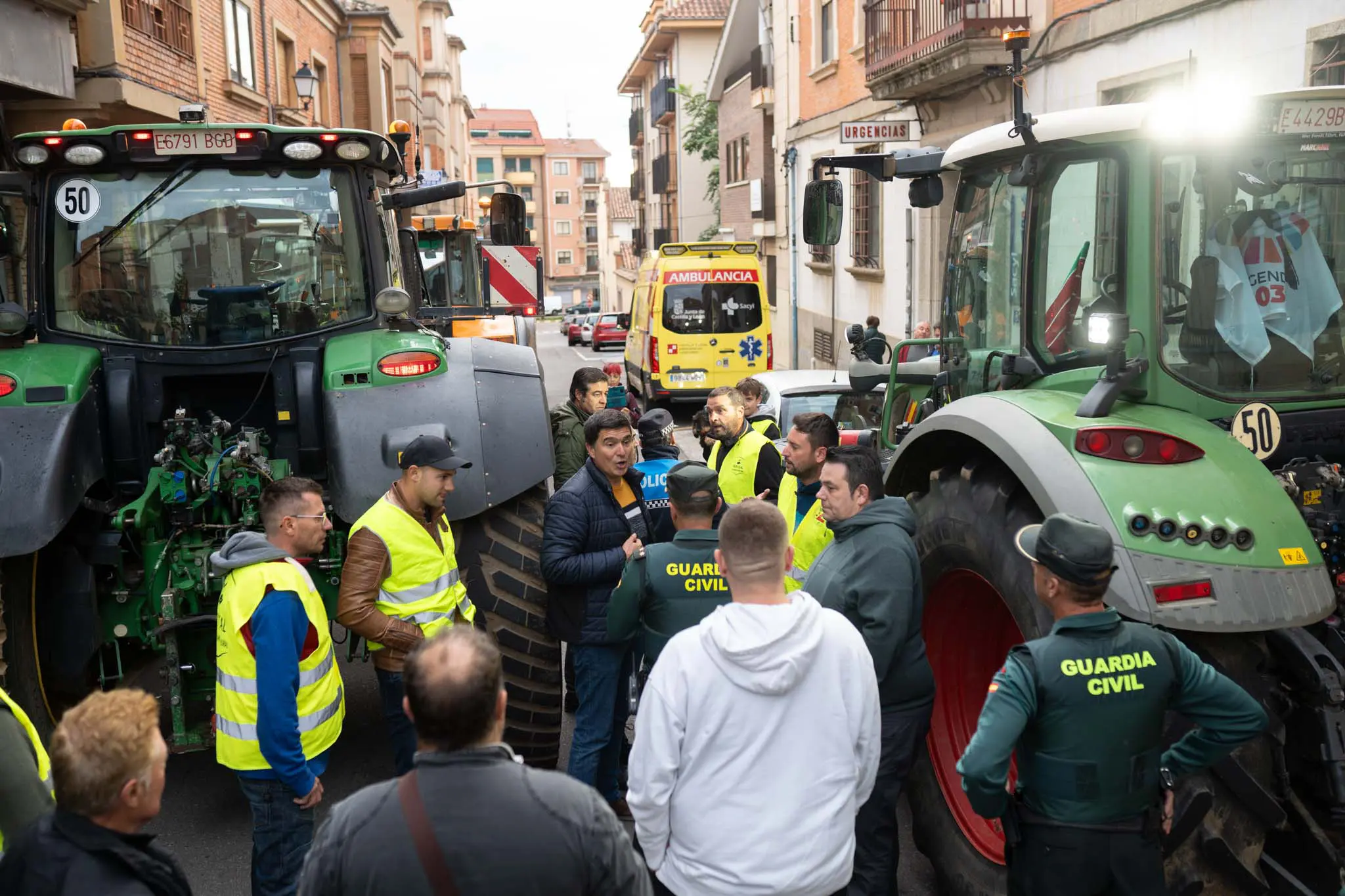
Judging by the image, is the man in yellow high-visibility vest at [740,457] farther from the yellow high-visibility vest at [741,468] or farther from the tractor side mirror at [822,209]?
the tractor side mirror at [822,209]

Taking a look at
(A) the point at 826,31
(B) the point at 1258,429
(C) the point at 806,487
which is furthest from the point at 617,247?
(B) the point at 1258,429

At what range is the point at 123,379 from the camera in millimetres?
5234

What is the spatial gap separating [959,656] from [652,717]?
2059 mm

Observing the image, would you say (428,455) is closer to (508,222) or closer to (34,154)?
(34,154)

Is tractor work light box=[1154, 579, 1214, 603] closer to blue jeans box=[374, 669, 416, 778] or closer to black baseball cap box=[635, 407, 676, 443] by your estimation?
blue jeans box=[374, 669, 416, 778]

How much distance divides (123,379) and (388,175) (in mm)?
1721

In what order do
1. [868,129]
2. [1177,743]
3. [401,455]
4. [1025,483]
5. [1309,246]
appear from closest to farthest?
[1177,743] < [1025,483] < [1309,246] < [401,455] < [868,129]

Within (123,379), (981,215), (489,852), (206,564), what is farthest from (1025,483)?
(123,379)

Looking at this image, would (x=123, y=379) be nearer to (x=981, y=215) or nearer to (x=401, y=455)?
(x=401, y=455)

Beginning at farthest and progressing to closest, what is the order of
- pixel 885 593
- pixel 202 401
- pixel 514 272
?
pixel 514 272, pixel 202 401, pixel 885 593

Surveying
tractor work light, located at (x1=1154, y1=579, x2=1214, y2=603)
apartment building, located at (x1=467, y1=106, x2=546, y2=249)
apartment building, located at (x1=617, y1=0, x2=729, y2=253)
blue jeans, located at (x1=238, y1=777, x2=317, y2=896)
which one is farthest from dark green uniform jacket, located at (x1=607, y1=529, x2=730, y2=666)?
apartment building, located at (x1=467, y1=106, x2=546, y2=249)

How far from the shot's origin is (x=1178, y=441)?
3.54m

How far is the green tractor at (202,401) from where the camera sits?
4820 millimetres

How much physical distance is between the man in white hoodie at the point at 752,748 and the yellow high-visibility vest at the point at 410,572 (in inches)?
67.2
